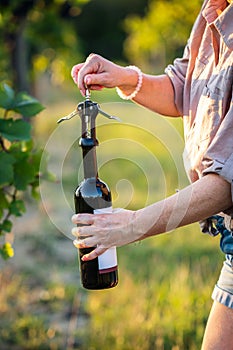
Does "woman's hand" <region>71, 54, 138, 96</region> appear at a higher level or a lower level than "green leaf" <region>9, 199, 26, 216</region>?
higher

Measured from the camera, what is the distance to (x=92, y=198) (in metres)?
2.20

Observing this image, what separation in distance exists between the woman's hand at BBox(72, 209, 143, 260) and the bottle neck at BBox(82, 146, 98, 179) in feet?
0.72

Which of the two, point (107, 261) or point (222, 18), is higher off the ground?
point (222, 18)

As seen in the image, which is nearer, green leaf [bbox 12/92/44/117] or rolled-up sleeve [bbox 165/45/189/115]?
rolled-up sleeve [bbox 165/45/189/115]

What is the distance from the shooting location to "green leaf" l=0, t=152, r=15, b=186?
2.86 meters

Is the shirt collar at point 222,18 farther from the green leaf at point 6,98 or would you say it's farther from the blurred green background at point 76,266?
the green leaf at point 6,98

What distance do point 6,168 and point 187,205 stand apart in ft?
3.49

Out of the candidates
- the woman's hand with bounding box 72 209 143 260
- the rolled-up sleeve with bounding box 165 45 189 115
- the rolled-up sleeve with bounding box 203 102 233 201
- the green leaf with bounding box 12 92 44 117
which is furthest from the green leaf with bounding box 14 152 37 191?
the rolled-up sleeve with bounding box 203 102 233 201

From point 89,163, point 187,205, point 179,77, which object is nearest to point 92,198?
point 89,163

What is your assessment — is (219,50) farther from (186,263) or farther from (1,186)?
(186,263)

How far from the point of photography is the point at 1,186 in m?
2.98

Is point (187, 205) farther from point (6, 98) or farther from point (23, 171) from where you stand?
point (6, 98)

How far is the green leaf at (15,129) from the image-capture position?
9.45 feet

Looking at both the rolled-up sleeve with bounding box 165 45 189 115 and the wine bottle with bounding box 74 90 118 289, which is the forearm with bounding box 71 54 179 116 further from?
the wine bottle with bounding box 74 90 118 289
